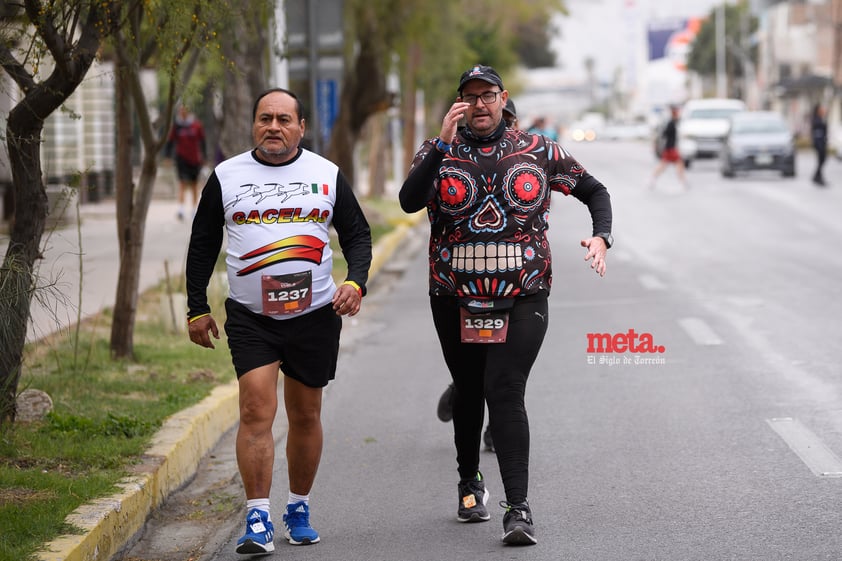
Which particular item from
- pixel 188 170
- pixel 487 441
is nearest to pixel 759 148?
pixel 188 170

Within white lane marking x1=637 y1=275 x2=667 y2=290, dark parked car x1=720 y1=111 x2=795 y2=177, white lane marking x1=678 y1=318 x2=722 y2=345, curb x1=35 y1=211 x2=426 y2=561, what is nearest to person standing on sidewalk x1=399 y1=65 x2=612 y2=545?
curb x1=35 y1=211 x2=426 y2=561

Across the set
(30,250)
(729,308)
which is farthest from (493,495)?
(729,308)

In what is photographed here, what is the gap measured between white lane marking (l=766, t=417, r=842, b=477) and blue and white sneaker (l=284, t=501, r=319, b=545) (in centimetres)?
247

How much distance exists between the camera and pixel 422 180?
5684 mm

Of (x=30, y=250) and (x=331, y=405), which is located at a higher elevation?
(x=30, y=250)

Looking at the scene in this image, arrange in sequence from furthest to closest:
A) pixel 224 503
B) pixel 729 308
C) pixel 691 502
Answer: pixel 729 308, pixel 224 503, pixel 691 502

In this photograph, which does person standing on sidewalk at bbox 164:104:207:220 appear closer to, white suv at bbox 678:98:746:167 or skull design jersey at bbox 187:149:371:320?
skull design jersey at bbox 187:149:371:320

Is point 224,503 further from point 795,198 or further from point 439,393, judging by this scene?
point 795,198

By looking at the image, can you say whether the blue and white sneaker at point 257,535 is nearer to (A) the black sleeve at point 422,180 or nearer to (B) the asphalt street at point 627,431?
(B) the asphalt street at point 627,431

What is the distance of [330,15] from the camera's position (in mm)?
19516

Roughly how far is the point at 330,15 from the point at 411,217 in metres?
7.36

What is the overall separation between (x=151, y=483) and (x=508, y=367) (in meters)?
1.85

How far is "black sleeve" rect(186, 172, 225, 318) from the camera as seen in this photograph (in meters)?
5.80

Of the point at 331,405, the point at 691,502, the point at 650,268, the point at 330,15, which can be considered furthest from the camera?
the point at 330,15
